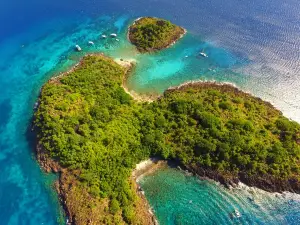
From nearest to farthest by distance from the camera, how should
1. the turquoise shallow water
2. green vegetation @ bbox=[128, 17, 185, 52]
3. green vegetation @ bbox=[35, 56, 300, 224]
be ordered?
the turquoise shallow water
green vegetation @ bbox=[35, 56, 300, 224]
green vegetation @ bbox=[128, 17, 185, 52]

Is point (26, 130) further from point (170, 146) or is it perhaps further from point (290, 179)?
point (290, 179)

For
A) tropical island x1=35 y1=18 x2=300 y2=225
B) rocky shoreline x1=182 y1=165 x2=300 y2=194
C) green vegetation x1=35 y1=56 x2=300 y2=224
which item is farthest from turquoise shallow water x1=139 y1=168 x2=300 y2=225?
green vegetation x1=35 y1=56 x2=300 y2=224

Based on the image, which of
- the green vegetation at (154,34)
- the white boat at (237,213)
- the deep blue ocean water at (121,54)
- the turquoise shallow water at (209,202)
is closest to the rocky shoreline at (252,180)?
the turquoise shallow water at (209,202)

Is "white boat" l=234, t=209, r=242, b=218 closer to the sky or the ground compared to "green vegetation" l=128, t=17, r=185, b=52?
closer to the ground

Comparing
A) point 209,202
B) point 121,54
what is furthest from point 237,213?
point 121,54

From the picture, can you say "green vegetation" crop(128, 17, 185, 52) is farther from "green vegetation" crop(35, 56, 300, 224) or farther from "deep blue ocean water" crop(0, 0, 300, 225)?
"green vegetation" crop(35, 56, 300, 224)

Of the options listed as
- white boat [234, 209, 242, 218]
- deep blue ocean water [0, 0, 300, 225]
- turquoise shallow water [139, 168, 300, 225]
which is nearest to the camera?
turquoise shallow water [139, 168, 300, 225]
